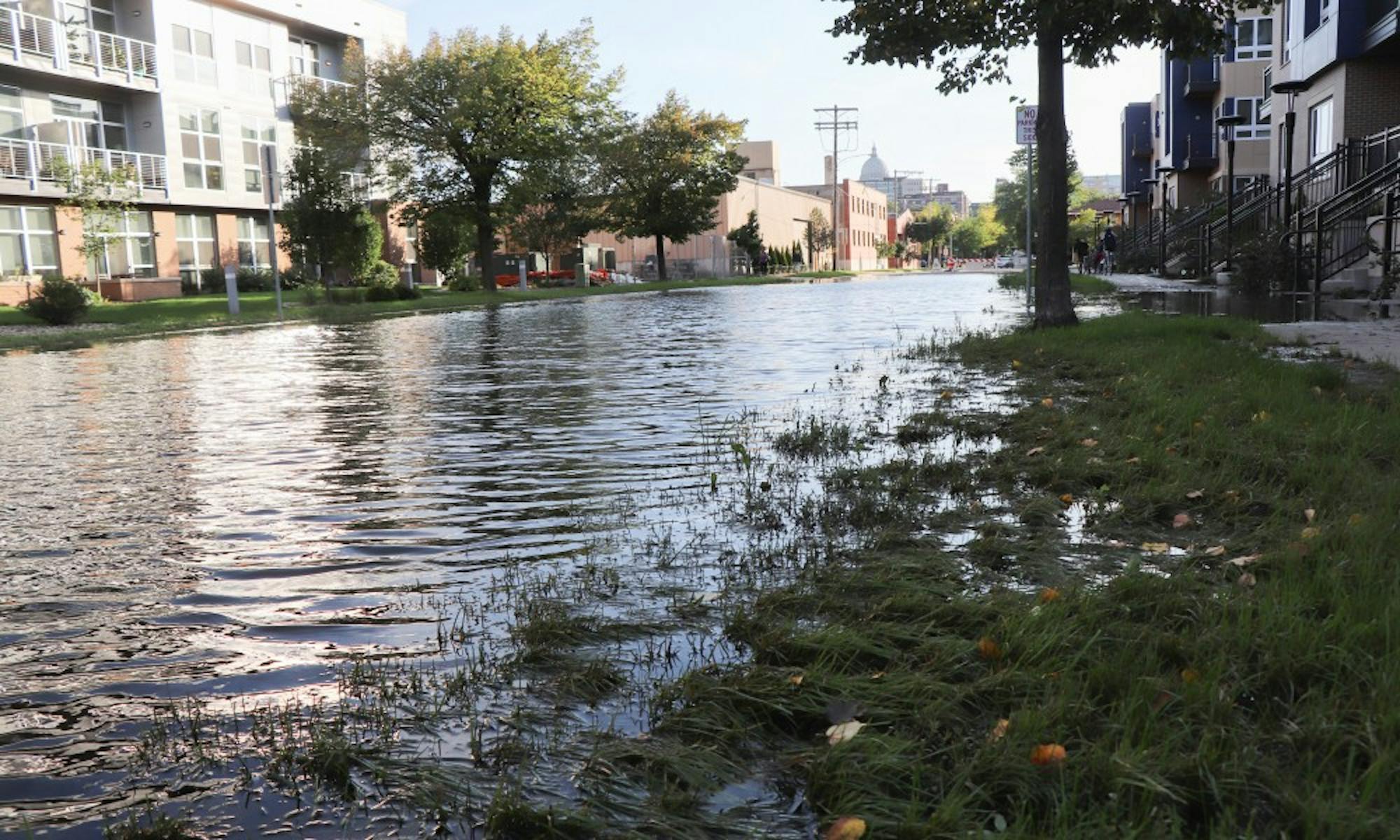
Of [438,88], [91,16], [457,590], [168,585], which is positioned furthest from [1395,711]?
[91,16]

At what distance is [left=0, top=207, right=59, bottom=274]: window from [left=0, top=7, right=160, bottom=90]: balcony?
477 cm

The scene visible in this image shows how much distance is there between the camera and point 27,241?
3825cm

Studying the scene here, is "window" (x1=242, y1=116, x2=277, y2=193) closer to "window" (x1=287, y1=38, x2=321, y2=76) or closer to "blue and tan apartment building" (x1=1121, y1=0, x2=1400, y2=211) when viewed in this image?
"window" (x1=287, y1=38, x2=321, y2=76)

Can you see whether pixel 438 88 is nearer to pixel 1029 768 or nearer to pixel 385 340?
pixel 385 340

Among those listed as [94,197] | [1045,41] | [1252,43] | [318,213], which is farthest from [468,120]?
[1252,43]

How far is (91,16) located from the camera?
A: 4184 centimetres

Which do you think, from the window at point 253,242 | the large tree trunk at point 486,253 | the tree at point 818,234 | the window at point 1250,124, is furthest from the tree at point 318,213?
the tree at point 818,234

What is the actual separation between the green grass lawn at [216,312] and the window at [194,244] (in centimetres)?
461

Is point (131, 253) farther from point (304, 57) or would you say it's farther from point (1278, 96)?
point (1278, 96)

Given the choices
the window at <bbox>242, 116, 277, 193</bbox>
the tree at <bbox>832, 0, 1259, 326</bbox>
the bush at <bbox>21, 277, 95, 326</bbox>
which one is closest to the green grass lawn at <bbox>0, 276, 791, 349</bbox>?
the bush at <bbox>21, 277, 95, 326</bbox>

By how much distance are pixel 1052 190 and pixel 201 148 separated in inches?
1580

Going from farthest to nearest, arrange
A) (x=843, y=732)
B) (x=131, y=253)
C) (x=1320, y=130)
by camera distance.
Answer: (x=131, y=253), (x=1320, y=130), (x=843, y=732)

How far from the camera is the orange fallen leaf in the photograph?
2445 millimetres

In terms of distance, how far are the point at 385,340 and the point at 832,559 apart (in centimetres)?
1633
